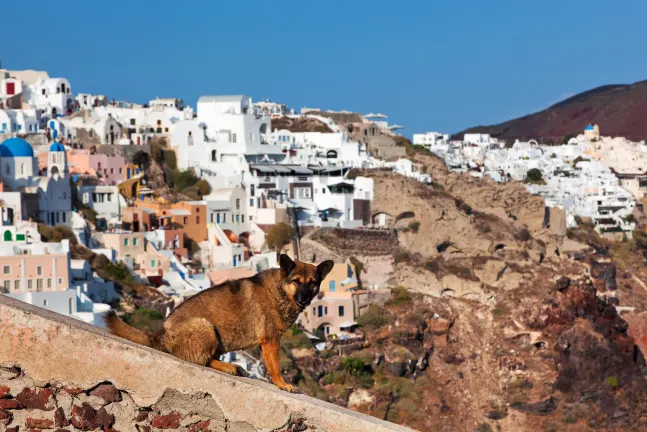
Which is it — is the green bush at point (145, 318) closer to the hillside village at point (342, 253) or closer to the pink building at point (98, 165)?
the hillside village at point (342, 253)

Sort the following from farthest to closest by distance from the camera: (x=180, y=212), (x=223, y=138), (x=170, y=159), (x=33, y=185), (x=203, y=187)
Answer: (x=223, y=138), (x=170, y=159), (x=203, y=187), (x=180, y=212), (x=33, y=185)

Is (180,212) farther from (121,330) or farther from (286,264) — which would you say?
(121,330)

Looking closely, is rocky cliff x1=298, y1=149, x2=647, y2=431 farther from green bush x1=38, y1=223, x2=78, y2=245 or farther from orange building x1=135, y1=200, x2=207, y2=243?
green bush x1=38, y1=223, x2=78, y2=245

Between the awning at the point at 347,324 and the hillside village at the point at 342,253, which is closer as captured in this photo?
the hillside village at the point at 342,253

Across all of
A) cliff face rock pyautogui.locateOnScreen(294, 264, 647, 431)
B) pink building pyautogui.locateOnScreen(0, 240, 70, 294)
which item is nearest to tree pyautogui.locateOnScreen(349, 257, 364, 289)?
cliff face rock pyautogui.locateOnScreen(294, 264, 647, 431)

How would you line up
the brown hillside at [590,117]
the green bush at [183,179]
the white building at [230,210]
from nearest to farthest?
1. the white building at [230,210]
2. the green bush at [183,179]
3. the brown hillside at [590,117]

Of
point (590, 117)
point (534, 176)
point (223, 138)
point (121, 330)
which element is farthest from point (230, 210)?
point (590, 117)

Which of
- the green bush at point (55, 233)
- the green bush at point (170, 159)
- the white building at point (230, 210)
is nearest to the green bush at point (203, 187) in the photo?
the white building at point (230, 210)
